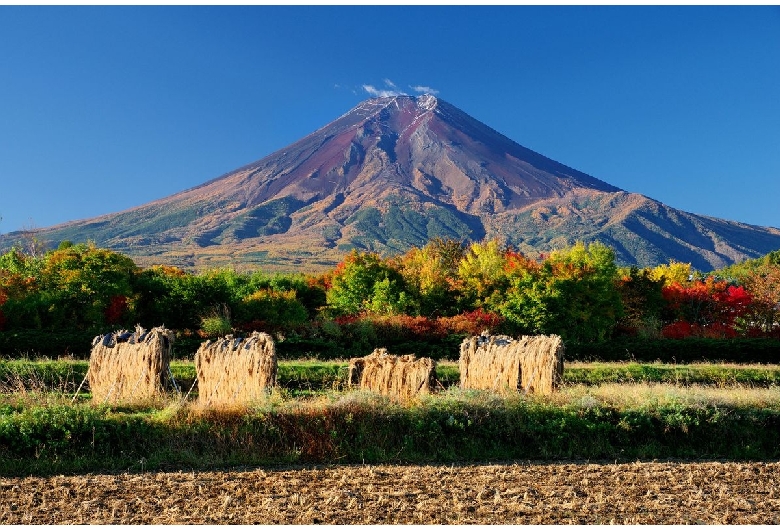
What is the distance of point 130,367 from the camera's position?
14.1 meters

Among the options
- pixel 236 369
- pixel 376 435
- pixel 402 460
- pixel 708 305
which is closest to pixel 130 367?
pixel 236 369

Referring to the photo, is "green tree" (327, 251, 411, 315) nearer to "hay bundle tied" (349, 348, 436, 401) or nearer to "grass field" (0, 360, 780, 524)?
"hay bundle tied" (349, 348, 436, 401)

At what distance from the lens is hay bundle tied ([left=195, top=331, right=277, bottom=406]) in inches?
518

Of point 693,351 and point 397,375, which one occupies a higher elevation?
point 397,375

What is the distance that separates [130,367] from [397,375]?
576 centimetres

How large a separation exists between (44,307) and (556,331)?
22.4m

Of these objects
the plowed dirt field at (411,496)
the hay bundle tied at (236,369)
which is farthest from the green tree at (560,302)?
the plowed dirt field at (411,496)

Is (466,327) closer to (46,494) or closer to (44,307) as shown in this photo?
(44,307)

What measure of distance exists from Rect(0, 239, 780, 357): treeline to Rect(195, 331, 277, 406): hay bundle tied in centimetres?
1048

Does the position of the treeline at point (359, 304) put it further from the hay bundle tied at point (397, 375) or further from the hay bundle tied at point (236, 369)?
the hay bundle tied at point (236, 369)

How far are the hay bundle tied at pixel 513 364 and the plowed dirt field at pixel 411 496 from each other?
3.99m

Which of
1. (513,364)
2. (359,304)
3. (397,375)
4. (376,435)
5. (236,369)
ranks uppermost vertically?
(359,304)

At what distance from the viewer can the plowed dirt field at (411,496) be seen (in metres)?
7.52

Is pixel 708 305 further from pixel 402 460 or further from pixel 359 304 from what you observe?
pixel 402 460
